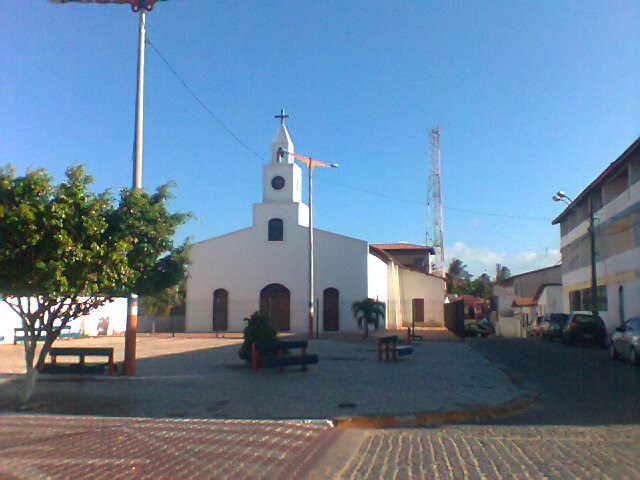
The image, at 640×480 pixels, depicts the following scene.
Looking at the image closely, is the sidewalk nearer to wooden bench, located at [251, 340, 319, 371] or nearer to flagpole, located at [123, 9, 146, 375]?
wooden bench, located at [251, 340, 319, 371]

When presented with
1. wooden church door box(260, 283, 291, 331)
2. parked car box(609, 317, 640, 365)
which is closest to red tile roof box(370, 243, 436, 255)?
wooden church door box(260, 283, 291, 331)

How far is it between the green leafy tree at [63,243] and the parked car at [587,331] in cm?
2368

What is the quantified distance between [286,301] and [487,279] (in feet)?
250

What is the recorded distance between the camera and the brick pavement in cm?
696

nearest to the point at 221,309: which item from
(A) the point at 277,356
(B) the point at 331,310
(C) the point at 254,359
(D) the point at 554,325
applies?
(B) the point at 331,310

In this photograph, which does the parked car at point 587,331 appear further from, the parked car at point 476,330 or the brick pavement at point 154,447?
the brick pavement at point 154,447

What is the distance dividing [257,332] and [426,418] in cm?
747

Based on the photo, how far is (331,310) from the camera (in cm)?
4059

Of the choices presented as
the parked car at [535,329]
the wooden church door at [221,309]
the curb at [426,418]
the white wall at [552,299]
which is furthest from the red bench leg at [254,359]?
the white wall at [552,299]

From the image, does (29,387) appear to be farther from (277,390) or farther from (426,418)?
(426,418)

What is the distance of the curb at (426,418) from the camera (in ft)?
31.9

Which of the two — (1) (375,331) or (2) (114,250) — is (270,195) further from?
(2) (114,250)

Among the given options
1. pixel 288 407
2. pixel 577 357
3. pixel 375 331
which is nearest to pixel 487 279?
pixel 375 331

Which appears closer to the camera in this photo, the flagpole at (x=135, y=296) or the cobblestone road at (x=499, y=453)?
the cobblestone road at (x=499, y=453)
